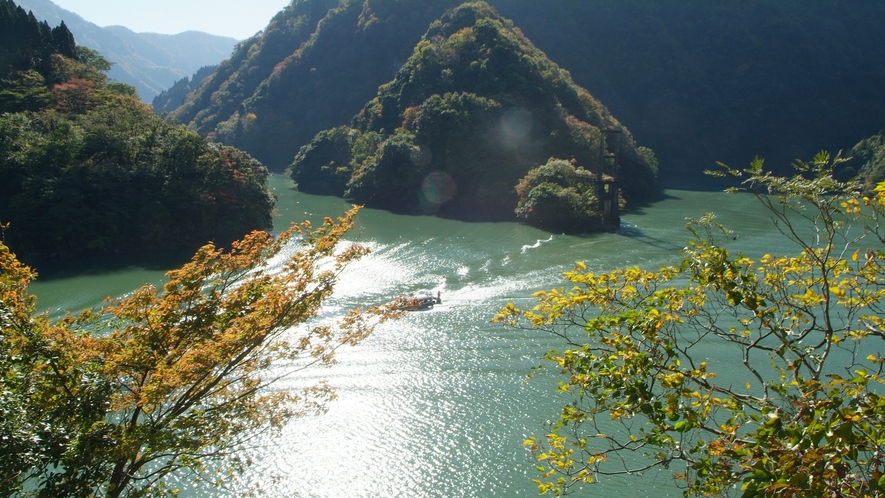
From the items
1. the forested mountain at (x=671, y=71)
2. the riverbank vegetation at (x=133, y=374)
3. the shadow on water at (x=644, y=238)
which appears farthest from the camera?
the forested mountain at (x=671, y=71)

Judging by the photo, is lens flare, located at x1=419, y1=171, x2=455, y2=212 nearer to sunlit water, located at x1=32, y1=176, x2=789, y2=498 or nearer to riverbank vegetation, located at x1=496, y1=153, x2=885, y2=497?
sunlit water, located at x1=32, y1=176, x2=789, y2=498

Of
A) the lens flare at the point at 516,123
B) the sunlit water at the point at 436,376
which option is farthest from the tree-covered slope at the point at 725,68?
the sunlit water at the point at 436,376

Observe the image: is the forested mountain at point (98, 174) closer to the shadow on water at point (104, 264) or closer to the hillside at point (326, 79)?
the shadow on water at point (104, 264)

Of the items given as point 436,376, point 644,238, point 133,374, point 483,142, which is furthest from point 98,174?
point 644,238

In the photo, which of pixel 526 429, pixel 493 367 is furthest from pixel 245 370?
pixel 493 367

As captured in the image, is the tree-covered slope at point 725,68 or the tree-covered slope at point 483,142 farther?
the tree-covered slope at point 725,68

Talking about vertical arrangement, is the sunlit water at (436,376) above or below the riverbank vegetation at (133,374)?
below
